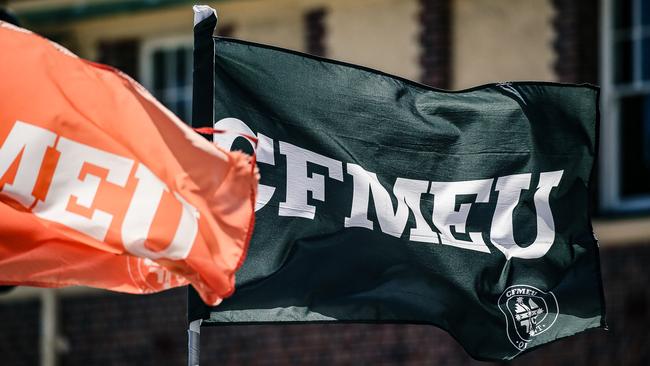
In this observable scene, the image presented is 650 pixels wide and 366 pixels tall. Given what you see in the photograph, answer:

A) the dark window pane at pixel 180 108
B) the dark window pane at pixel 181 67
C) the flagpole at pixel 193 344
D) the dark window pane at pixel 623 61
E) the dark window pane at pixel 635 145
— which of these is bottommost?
the flagpole at pixel 193 344

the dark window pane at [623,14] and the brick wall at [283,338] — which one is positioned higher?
the dark window pane at [623,14]

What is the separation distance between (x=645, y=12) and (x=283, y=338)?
4.12 metres

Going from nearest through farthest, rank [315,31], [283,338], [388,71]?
[283,338] → [388,71] → [315,31]

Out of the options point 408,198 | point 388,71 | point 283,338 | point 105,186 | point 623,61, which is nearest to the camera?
point 105,186

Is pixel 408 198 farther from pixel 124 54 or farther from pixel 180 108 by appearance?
pixel 124 54

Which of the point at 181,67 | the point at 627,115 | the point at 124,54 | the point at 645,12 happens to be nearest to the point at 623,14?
the point at 645,12

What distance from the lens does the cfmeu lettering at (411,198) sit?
8523mm

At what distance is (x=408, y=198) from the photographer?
8.83m

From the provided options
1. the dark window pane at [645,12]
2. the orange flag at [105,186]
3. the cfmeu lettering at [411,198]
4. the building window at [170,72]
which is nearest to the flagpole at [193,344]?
the orange flag at [105,186]

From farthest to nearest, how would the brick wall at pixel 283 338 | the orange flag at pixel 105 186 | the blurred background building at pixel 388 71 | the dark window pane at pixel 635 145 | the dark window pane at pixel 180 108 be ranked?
the dark window pane at pixel 180 108, the dark window pane at pixel 635 145, the blurred background building at pixel 388 71, the brick wall at pixel 283 338, the orange flag at pixel 105 186

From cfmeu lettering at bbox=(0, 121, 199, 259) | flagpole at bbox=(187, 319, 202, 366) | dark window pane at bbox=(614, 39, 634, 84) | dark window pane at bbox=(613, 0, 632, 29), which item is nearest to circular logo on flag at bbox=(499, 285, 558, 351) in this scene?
flagpole at bbox=(187, 319, 202, 366)

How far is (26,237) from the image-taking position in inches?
339

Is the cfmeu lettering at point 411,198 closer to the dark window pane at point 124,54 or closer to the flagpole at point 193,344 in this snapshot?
the flagpole at point 193,344

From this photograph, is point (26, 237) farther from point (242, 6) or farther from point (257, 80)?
point (242, 6)
